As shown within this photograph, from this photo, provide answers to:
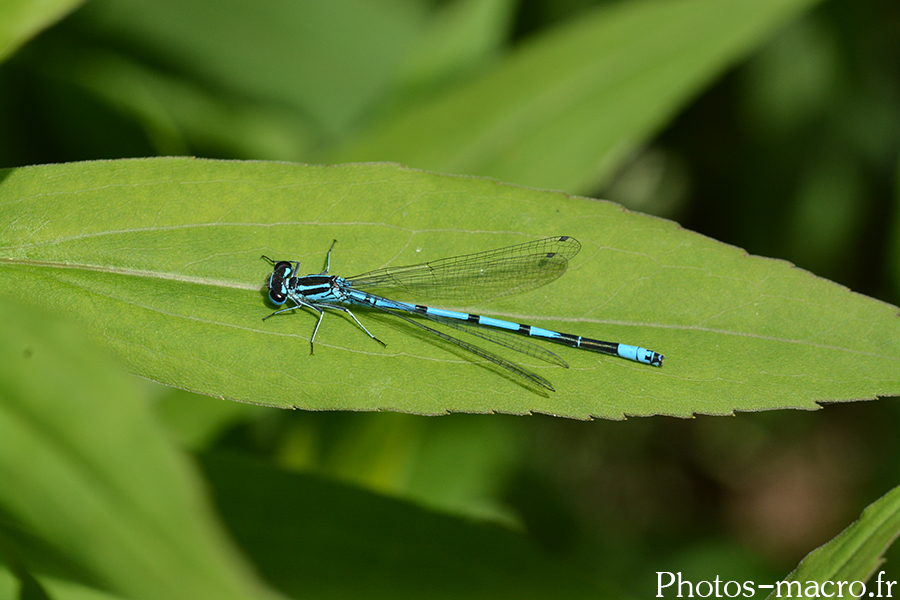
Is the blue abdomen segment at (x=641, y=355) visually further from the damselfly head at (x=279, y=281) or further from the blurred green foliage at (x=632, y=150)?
the blurred green foliage at (x=632, y=150)

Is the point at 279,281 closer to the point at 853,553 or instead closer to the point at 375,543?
the point at 375,543

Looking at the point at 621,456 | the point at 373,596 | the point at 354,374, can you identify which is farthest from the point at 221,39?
the point at 621,456

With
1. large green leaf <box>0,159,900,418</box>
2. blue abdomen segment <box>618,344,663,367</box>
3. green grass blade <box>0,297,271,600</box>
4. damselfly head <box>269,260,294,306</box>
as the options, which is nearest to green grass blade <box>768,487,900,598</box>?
large green leaf <box>0,159,900,418</box>

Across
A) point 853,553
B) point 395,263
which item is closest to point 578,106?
point 395,263

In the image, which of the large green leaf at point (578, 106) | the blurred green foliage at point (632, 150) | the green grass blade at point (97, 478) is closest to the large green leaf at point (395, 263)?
the green grass blade at point (97, 478)

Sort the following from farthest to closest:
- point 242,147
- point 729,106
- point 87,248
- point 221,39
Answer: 1. point 729,106
2. point 221,39
3. point 242,147
4. point 87,248

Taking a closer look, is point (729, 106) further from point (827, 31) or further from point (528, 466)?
point (528, 466)
